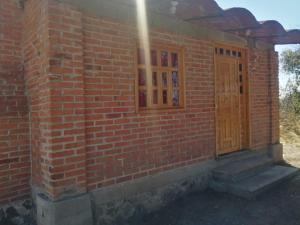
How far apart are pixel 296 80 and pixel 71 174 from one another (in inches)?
549

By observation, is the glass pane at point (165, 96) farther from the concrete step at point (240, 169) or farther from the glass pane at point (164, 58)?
the concrete step at point (240, 169)

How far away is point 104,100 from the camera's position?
13.2 feet

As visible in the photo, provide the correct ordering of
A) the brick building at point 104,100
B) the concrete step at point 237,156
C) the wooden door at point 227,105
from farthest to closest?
the wooden door at point 227,105, the concrete step at point 237,156, the brick building at point 104,100

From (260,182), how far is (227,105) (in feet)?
5.75

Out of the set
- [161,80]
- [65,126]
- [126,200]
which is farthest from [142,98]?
[126,200]

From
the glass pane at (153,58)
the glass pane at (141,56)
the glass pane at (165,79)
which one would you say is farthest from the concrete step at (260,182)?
the glass pane at (141,56)

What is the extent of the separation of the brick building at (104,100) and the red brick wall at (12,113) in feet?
0.05

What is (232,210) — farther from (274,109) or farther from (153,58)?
(274,109)

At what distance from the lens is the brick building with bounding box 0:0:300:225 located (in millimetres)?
3590

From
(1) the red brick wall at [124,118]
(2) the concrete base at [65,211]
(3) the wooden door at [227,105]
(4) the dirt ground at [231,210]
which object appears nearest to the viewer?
(2) the concrete base at [65,211]

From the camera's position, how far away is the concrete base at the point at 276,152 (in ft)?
23.8

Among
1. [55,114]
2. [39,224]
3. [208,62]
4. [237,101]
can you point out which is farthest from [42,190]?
[237,101]

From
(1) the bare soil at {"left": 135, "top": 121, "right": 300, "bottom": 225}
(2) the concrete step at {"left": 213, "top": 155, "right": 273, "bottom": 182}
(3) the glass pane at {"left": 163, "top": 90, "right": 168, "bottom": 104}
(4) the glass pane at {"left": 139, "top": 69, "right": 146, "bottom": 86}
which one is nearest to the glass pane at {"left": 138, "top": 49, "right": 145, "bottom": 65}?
(4) the glass pane at {"left": 139, "top": 69, "right": 146, "bottom": 86}

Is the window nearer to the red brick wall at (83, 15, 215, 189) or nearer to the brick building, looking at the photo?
the brick building
